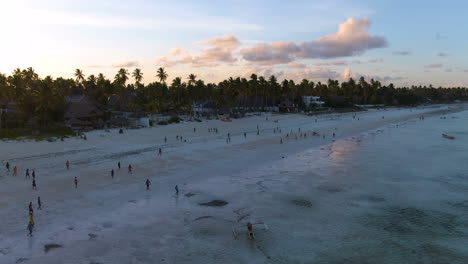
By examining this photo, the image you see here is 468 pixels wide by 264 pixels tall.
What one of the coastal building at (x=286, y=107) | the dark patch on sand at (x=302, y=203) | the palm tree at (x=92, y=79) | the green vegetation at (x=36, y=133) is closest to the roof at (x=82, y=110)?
the green vegetation at (x=36, y=133)

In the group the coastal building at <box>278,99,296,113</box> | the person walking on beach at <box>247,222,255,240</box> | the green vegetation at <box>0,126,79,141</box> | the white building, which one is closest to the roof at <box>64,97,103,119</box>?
the green vegetation at <box>0,126,79,141</box>

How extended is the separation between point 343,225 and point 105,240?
515 inches

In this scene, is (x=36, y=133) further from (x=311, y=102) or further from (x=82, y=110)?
(x=311, y=102)

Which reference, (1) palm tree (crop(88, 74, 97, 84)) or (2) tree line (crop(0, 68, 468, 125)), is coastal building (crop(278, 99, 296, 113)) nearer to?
(2) tree line (crop(0, 68, 468, 125))

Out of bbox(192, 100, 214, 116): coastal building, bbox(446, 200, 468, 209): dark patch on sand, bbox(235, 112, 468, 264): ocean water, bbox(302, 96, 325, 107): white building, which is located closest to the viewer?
bbox(235, 112, 468, 264): ocean water

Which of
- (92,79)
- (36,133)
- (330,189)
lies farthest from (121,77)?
(330,189)

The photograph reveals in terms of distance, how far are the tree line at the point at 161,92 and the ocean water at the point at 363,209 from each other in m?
45.0

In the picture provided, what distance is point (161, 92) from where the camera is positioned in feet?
275

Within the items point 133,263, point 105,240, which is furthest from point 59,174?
point 133,263

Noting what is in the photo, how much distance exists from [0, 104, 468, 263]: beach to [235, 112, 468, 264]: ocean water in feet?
0.30

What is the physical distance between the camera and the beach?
1538 centimetres

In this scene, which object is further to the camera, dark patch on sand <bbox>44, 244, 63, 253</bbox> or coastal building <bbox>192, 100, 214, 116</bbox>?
coastal building <bbox>192, 100, 214, 116</bbox>

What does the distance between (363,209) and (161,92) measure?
70354mm

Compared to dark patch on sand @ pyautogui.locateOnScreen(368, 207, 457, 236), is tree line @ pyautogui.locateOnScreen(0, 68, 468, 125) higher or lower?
higher
